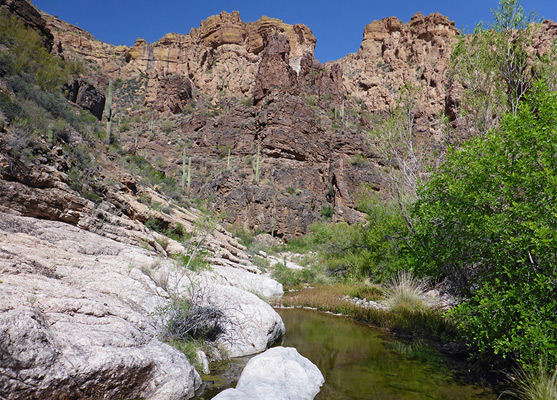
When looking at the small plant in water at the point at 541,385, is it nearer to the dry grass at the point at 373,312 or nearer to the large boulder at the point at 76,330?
the dry grass at the point at 373,312

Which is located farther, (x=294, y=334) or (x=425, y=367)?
(x=294, y=334)

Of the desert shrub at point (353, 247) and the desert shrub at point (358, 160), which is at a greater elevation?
the desert shrub at point (358, 160)

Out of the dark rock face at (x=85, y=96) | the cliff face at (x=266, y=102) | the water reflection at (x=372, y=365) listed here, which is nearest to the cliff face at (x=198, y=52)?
the cliff face at (x=266, y=102)

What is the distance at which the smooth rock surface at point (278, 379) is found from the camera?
436 cm

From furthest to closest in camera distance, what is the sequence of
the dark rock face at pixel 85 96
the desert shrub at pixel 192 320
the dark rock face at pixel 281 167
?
the dark rock face at pixel 281 167 → the dark rock face at pixel 85 96 → the desert shrub at pixel 192 320

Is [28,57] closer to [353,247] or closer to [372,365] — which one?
[372,365]

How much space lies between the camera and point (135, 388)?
13.4 ft

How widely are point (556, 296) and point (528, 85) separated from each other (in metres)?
7.13

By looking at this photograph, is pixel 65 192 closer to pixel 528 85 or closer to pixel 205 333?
pixel 205 333

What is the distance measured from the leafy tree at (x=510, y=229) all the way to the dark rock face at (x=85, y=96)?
26388 mm

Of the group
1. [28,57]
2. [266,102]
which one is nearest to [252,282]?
[28,57]

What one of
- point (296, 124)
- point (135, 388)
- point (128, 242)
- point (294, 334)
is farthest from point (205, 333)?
point (296, 124)

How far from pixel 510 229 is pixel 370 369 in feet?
12.4

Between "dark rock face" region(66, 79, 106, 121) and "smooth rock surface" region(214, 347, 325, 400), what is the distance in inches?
1002
